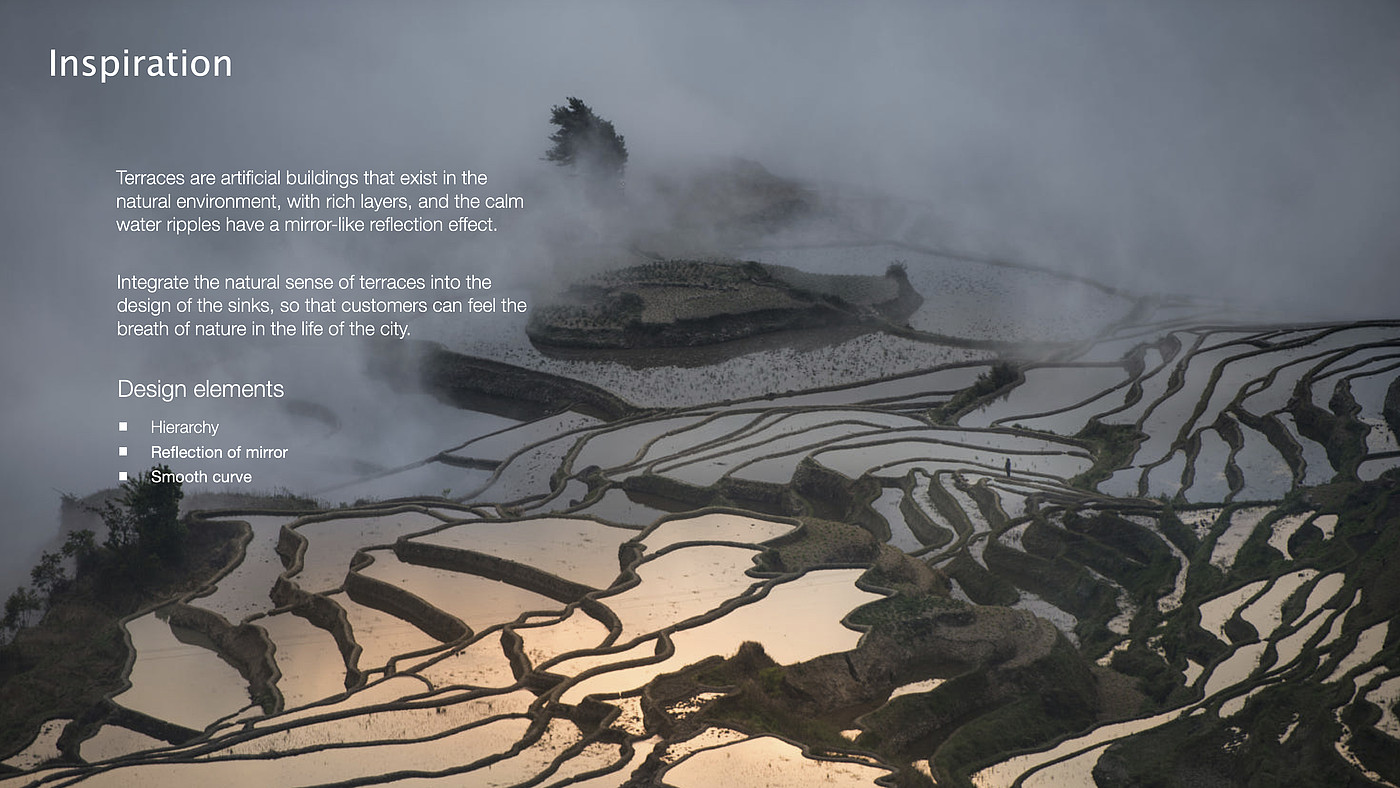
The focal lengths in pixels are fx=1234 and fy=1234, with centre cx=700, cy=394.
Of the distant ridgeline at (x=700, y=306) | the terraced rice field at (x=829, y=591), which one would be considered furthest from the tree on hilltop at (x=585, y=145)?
the terraced rice field at (x=829, y=591)

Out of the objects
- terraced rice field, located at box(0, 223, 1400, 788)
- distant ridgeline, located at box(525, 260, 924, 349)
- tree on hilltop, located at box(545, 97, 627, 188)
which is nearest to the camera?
terraced rice field, located at box(0, 223, 1400, 788)

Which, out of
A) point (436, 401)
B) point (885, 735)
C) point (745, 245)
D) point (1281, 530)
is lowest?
point (885, 735)

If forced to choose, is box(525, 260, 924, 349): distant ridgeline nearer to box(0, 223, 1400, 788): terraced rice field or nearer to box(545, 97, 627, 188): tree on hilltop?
box(0, 223, 1400, 788): terraced rice field

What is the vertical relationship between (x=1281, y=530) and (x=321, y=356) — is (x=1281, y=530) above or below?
below

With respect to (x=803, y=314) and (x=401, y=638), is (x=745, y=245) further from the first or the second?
(x=401, y=638)

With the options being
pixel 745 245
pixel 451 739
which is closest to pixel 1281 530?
pixel 451 739

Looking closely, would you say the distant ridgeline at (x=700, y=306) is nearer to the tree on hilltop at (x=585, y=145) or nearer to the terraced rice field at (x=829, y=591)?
the terraced rice field at (x=829, y=591)

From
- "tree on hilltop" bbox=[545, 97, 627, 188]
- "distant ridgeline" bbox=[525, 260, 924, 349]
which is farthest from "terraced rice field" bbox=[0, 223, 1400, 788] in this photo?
"tree on hilltop" bbox=[545, 97, 627, 188]

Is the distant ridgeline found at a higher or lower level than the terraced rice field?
higher

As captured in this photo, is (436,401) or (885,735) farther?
(436,401)
